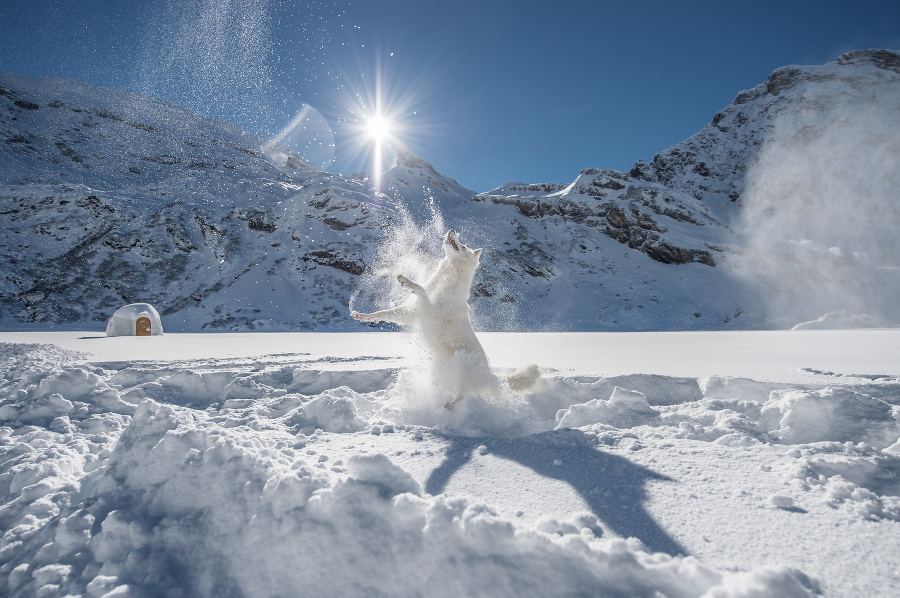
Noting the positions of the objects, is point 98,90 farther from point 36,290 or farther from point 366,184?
point 36,290

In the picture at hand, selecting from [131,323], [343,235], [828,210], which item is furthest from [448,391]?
[828,210]

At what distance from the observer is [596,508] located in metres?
1.60

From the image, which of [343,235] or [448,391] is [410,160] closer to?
[343,235]

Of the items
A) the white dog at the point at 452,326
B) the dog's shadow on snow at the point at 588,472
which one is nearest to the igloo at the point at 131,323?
the white dog at the point at 452,326

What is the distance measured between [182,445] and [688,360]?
517cm

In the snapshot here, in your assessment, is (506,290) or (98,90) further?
(98,90)

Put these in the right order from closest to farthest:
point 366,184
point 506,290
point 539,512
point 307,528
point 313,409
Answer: point 307,528 → point 539,512 → point 313,409 → point 506,290 → point 366,184

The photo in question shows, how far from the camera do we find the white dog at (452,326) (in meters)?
3.48

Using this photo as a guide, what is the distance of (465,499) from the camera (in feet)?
4.51

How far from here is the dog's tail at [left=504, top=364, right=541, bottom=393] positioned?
370 centimetres

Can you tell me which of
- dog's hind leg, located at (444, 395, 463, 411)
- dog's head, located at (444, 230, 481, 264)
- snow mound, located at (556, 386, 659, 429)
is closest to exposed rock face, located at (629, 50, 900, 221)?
dog's head, located at (444, 230, 481, 264)

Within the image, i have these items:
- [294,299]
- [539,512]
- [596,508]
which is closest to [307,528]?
[539,512]

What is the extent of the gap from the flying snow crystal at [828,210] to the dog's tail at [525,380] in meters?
24.4

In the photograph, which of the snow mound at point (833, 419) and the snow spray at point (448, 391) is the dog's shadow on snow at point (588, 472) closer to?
the snow spray at point (448, 391)
